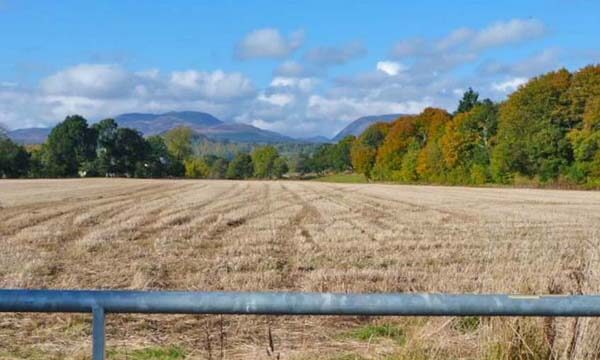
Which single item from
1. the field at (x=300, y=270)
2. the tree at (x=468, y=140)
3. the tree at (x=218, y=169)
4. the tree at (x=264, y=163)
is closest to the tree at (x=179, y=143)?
the tree at (x=218, y=169)

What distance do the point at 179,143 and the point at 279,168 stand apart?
27.8 m

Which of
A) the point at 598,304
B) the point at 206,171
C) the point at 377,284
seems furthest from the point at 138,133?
the point at 598,304

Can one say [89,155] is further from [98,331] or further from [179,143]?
[98,331]

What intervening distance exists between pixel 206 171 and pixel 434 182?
72726 millimetres

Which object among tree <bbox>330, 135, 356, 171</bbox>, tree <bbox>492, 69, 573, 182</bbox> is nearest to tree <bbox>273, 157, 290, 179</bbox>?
tree <bbox>330, 135, 356, 171</bbox>

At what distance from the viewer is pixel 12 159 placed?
103m

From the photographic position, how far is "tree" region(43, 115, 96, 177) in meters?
113

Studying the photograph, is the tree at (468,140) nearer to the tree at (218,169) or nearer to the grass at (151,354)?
the tree at (218,169)

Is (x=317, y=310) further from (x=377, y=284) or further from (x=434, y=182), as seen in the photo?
(x=434, y=182)

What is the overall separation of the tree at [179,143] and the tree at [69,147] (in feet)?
138

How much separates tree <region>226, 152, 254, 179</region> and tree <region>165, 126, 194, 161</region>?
13.0 metres

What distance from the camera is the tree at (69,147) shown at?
370 feet

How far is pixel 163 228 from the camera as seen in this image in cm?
2167

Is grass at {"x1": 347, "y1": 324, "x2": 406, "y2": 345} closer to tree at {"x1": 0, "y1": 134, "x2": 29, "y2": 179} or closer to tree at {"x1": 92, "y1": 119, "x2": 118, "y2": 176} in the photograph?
tree at {"x1": 0, "y1": 134, "x2": 29, "y2": 179}
